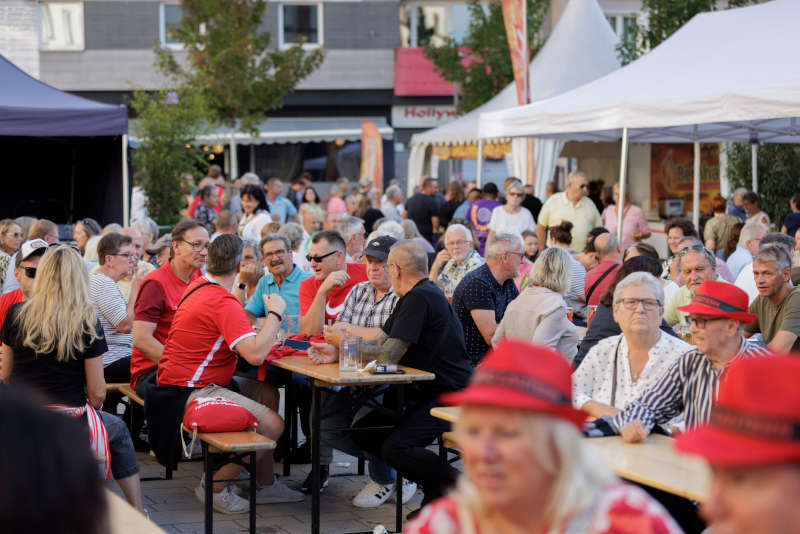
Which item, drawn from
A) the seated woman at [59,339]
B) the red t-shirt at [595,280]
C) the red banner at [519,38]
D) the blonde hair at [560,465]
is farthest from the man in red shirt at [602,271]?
the red banner at [519,38]

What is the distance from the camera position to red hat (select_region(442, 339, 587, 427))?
2.00 meters

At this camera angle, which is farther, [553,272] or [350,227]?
[350,227]

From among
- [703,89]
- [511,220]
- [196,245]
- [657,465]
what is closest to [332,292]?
[196,245]

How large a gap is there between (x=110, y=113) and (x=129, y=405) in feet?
16.1

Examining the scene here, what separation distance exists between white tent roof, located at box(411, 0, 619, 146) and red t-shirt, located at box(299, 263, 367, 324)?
11.0m

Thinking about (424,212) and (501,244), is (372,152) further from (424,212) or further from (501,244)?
(501,244)

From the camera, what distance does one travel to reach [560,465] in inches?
80.5

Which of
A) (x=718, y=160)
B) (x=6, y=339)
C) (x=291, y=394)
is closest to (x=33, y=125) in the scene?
(x=291, y=394)

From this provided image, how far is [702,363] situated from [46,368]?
295 cm

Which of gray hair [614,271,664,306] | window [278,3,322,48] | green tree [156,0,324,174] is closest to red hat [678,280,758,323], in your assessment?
gray hair [614,271,664,306]

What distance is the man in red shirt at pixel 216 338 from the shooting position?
5797 mm

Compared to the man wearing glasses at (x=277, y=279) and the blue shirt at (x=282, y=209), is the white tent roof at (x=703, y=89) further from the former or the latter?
the man wearing glasses at (x=277, y=279)

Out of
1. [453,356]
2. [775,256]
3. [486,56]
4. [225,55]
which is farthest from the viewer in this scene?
[486,56]

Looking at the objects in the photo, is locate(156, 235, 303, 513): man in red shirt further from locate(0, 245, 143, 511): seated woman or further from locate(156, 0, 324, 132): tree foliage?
locate(156, 0, 324, 132): tree foliage
